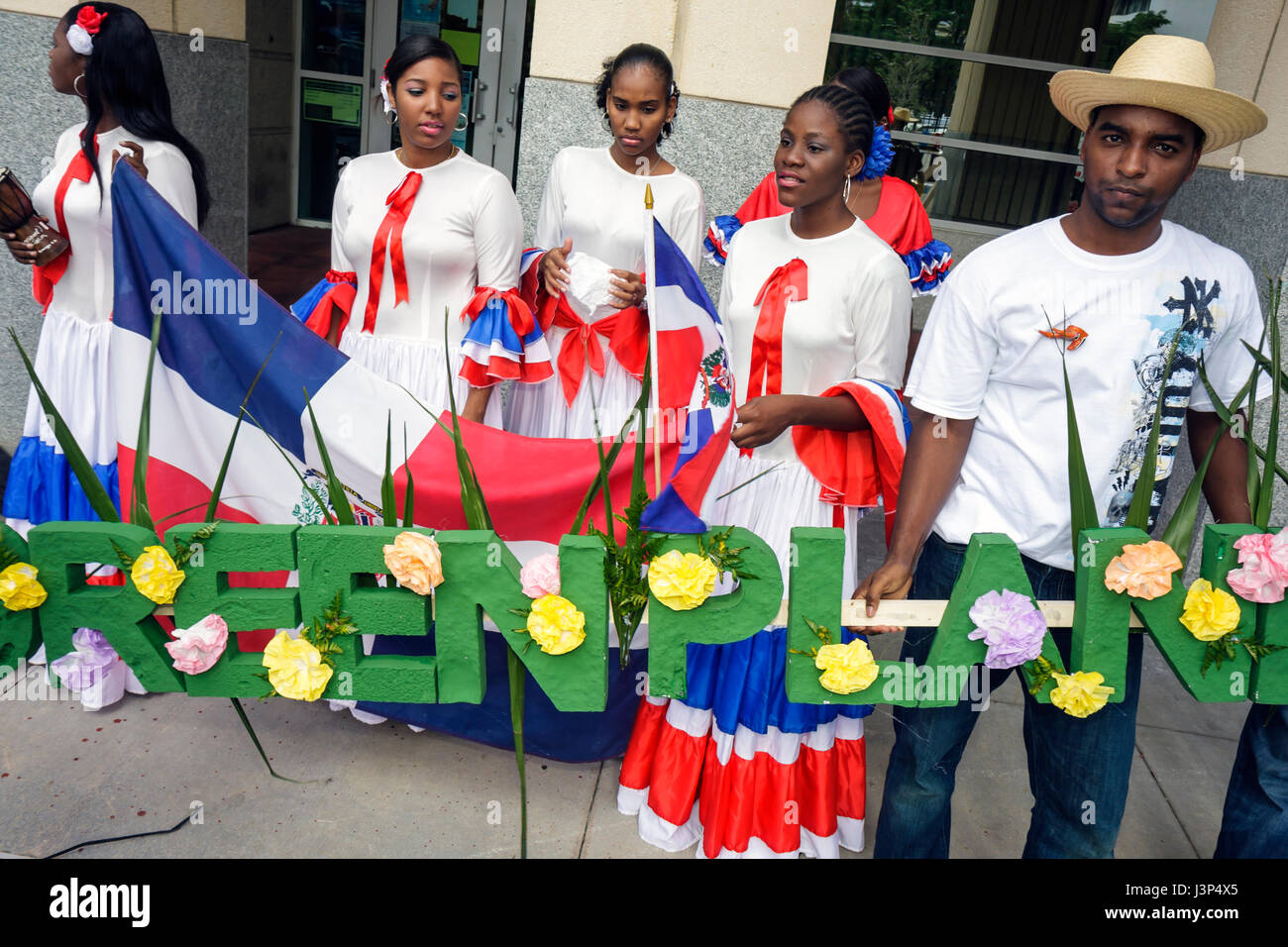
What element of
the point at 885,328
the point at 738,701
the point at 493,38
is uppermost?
the point at 493,38

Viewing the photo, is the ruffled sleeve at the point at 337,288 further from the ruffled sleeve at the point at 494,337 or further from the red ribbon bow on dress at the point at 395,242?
the ruffled sleeve at the point at 494,337

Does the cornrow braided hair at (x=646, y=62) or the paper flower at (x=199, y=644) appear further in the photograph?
the cornrow braided hair at (x=646, y=62)

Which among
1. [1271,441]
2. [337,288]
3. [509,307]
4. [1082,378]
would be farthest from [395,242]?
[1271,441]

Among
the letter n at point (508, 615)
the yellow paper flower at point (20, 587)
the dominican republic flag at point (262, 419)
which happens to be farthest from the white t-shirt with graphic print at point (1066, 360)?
the yellow paper flower at point (20, 587)

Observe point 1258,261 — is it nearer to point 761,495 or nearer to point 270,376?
point 761,495

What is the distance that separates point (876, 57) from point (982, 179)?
117 cm

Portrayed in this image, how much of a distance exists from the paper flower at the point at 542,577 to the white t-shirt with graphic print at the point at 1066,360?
0.92 meters

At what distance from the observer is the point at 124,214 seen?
222 cm

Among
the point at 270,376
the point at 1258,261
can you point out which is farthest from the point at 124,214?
the point at 1258,261

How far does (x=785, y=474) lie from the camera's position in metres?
2.68

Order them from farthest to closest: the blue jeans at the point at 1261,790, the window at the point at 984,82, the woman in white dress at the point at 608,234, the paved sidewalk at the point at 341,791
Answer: the window at the point at 984,82
the woman in white dress at the point at 608,234
the paved sidewalk at the point at 341,791
the blue jeans at the point at 1261,790

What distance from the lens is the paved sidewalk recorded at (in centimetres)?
283

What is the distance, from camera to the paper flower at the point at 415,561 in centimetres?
189

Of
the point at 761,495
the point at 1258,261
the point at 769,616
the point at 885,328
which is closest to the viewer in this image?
the point at 769,616
